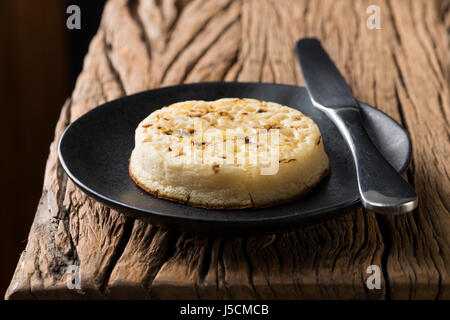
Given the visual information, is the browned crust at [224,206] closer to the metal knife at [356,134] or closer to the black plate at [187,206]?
the black plate at [187,206]

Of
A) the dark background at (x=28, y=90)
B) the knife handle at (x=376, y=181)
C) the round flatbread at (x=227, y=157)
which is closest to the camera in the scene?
the knife handle at (x=376, y=181)

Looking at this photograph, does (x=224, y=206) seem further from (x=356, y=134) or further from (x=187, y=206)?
(x=356, y=134)

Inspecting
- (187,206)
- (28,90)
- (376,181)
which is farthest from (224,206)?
(28,90)

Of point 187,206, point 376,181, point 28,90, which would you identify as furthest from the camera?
point 28,90

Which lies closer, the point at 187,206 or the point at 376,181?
the point at 376,181

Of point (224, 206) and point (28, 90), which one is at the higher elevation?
point (224, 206)

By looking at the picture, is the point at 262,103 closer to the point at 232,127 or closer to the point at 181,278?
the point at 232,127

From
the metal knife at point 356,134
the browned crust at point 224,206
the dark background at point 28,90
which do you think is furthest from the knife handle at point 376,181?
the dark background at point 28,90

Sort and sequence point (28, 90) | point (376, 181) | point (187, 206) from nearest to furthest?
1. point (376, 181)
2. point (187, 206)
3. point (28, 90)

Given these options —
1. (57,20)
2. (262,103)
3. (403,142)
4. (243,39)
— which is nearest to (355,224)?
(403,142)
